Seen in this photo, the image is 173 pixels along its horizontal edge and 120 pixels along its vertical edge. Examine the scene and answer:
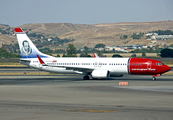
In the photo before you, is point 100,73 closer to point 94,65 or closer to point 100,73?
point 100,73

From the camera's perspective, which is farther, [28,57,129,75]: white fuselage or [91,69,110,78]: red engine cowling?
[28,57,129,75]: white fuselage

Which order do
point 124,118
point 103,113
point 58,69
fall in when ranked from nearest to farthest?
point 124,118
point 103,113
point 58,69

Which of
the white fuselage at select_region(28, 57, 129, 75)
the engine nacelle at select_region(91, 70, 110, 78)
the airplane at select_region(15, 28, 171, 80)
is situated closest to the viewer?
the engine nacelle at select_region(91, 70, 110, 78)

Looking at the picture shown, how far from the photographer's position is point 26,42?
57062 mm

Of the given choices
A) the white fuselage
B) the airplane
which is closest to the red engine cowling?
the airplane

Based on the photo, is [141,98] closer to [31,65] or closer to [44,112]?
[44,112]

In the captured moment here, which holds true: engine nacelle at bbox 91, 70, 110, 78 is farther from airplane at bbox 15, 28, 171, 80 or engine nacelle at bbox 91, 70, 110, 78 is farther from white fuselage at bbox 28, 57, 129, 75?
white fuselage at bbox 28, 57, 129, 75

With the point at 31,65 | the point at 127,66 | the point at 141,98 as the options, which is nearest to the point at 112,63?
the point at 127,66

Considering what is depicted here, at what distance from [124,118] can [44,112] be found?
5.92 meters

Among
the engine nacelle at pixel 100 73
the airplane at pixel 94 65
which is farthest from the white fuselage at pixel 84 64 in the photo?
the engine nacelle at pixel 100 73

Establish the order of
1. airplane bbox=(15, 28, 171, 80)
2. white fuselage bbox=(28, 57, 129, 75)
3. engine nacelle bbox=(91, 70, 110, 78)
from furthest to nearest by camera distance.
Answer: white fuselage bbox=(28, 57, 129, 75) → airplane bbox=(15, 28, 171, 80) → engine nacelle bbox=(91, 70, 110, 78)

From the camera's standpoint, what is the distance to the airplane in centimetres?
5028

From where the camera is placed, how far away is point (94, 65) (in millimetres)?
52500

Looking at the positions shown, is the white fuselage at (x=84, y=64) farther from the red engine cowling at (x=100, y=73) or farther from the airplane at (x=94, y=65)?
the red engine cowling at (x=100, y=73)
